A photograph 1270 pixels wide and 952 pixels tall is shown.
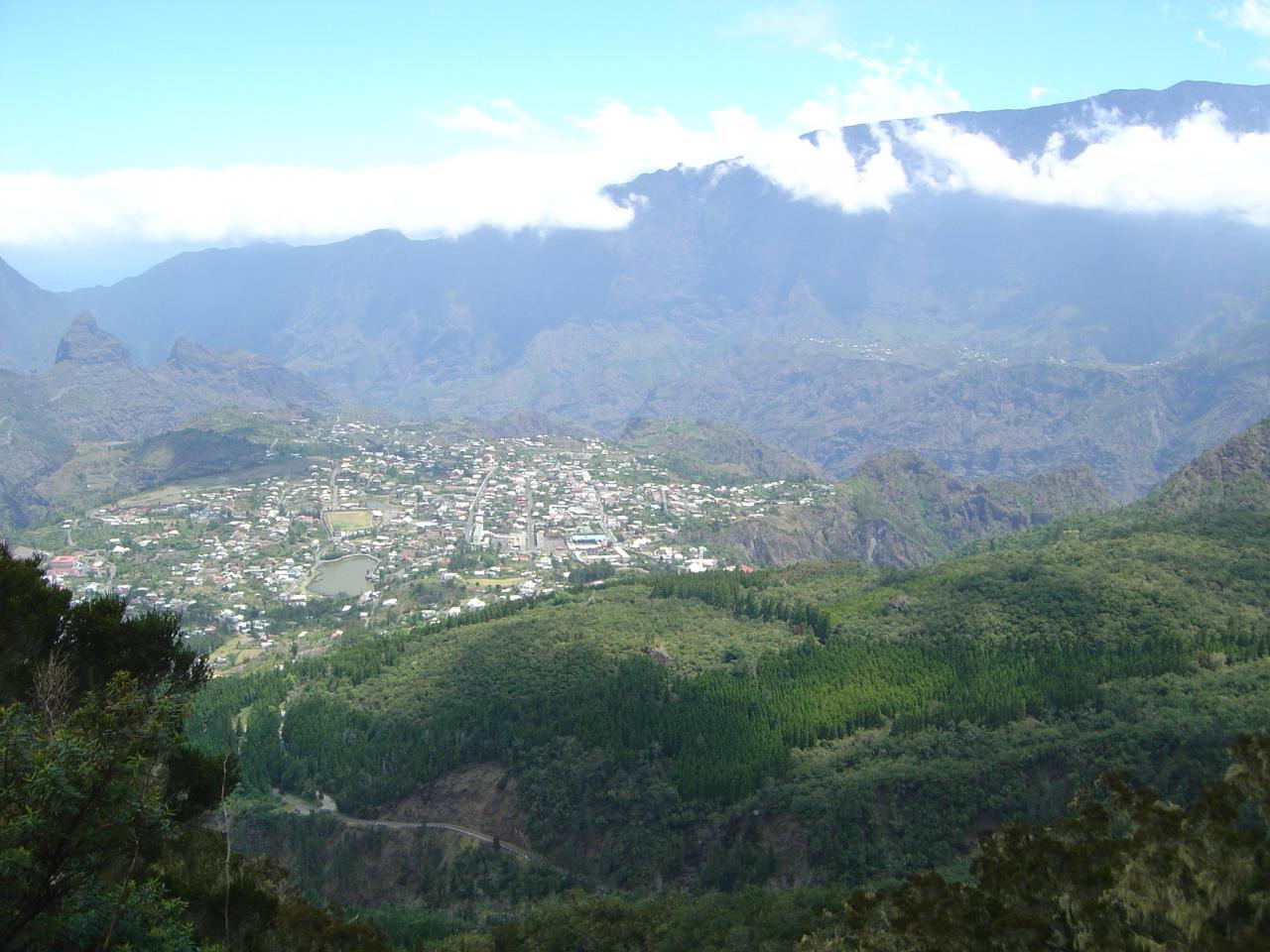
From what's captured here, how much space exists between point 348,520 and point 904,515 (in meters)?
78.7

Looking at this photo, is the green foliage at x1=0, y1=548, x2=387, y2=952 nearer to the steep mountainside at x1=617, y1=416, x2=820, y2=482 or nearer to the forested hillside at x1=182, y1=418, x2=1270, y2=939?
the forested hillside at x1=182, y1=418, x2=1270, y2=939

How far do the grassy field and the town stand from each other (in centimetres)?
24

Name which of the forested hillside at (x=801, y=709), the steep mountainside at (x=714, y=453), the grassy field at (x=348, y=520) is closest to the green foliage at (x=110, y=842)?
the forested hillside at (x=801, y=709)

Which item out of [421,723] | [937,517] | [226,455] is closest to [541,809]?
[421,723]

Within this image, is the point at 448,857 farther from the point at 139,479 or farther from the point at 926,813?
the point at 139,479

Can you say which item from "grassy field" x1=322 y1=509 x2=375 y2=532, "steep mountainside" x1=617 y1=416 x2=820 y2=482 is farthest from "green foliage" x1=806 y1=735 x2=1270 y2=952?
"steep mountainside" x1=617 y1=416 x2=820 y2=482

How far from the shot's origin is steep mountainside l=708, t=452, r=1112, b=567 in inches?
4926

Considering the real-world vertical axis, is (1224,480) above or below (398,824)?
below

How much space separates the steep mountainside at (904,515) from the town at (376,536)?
462 centimetres

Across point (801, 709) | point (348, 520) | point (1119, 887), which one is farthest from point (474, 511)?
point (1119, 887)

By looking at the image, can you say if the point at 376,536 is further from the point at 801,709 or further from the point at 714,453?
the point at 714,453

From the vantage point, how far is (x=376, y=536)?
117m

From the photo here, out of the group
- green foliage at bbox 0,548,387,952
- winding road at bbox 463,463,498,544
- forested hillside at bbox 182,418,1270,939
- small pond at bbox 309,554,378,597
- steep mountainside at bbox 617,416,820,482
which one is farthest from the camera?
steep mountainside at bbox 617,416,820,482

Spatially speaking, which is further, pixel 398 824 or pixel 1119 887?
pixel 398 824
